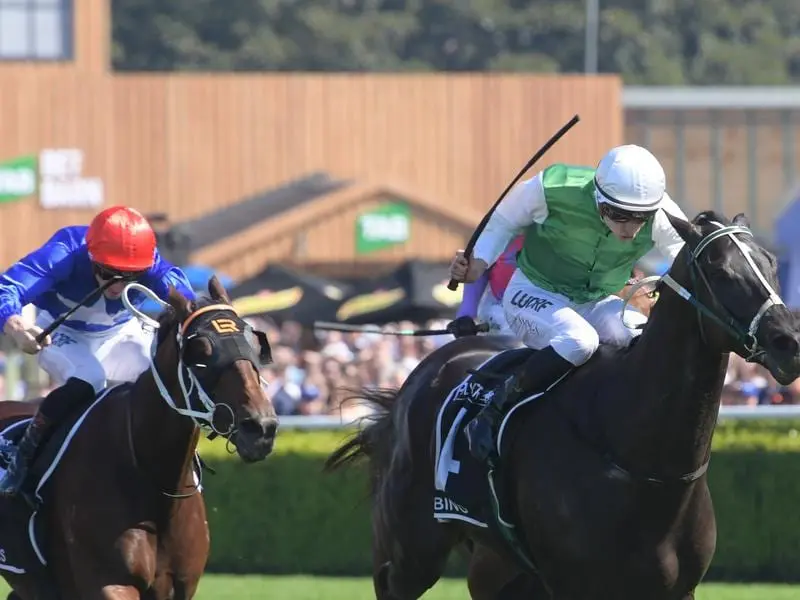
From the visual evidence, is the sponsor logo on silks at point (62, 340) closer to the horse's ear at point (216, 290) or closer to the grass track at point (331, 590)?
the horse's ear at point (216, 290)

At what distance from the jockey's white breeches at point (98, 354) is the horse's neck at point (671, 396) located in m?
2.06

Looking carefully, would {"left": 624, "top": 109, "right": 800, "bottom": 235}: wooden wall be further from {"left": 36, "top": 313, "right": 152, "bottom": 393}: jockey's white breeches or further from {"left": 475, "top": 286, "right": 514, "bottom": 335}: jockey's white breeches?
{"left": 36, "top": 313, "right": 152, "bottom": 393}: jockey's white breeches

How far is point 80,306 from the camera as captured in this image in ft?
24.4

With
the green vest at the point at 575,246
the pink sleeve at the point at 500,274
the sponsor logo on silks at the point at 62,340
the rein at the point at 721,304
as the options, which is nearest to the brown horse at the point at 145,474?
the sponsor logo on silks at the point at 62,340

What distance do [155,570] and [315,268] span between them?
76.1 ft

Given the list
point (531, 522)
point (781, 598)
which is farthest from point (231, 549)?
point (531, 522)

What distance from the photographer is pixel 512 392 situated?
271 inches

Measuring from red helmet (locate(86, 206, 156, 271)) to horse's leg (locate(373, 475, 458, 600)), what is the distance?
1.39 metres

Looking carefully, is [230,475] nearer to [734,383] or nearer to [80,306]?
[734,383]

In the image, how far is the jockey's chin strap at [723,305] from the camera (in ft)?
19.3

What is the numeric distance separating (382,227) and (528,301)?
2318cm

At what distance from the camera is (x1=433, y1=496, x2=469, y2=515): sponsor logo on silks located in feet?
23.4

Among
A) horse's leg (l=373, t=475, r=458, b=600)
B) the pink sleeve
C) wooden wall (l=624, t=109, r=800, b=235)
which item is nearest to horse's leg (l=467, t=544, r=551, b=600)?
horse's leg (l=373, t=475, r=458, b=600)

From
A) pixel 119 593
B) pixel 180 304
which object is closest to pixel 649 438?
pixel 180 304
